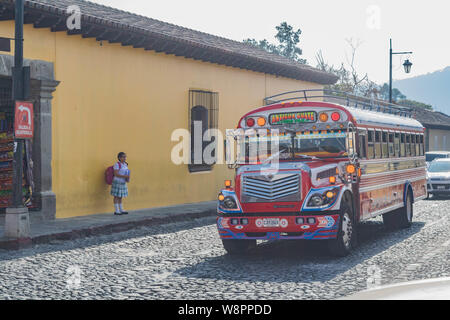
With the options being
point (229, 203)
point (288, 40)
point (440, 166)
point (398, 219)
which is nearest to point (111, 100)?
point (229, 203)

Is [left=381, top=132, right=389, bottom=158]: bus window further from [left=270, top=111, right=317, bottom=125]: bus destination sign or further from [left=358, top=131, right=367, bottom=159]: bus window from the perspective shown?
[left=270, top=111, right=317, bottom=125]: bus destination sign

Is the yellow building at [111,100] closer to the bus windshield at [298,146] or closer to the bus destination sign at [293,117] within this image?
the bus windshield at [298,146]

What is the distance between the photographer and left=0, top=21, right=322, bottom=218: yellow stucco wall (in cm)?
1454

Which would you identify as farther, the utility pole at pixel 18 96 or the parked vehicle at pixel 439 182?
the parked vehicle at pixel 439 182

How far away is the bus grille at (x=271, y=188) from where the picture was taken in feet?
30.1

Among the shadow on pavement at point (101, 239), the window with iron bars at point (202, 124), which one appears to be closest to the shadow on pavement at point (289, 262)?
the shadow on pavement at point (101, 239)

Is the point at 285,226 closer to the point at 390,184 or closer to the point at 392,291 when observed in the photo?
the point at 390,184

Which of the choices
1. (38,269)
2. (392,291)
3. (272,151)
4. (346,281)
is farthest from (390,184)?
(392,291)

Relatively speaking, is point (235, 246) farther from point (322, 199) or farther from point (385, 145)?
point (385, 145)

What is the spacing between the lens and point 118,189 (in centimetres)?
1508

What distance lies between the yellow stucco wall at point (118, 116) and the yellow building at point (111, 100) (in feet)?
0.09

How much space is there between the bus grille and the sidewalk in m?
Result: 4.17
